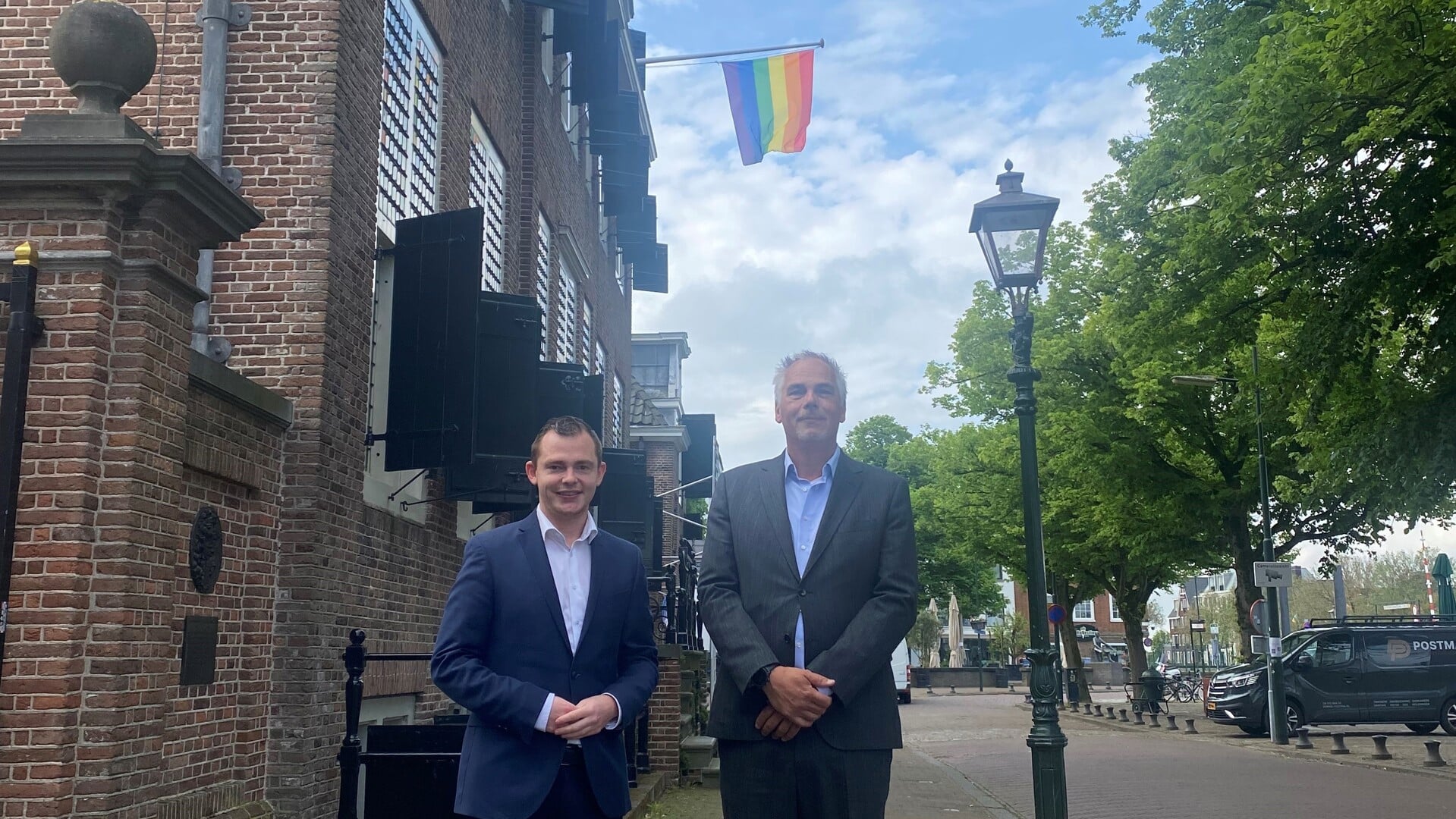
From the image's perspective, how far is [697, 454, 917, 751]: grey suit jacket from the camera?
385cm

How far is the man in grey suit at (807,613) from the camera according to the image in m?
3.81

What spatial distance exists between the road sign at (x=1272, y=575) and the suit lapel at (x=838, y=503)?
64.1 ft

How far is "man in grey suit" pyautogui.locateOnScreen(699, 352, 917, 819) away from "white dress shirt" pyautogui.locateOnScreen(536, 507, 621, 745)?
372 millimetres

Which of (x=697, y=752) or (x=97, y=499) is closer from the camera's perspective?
(x=97, y=499)

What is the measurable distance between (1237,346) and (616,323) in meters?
12.1

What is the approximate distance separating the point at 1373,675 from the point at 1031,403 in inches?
712

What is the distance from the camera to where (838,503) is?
4.09 meters

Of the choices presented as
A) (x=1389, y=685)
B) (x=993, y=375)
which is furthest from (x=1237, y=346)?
(x=993, y=375)

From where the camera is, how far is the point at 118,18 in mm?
5305

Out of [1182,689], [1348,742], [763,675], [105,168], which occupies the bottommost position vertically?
[1182,689]

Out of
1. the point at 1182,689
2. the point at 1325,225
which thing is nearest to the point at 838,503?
the point at 1325,225

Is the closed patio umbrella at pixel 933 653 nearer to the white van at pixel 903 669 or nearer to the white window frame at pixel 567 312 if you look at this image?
the white van at pixel 903 669

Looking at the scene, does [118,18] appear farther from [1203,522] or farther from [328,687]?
[1203,522]

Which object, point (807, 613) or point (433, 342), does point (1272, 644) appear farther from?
point (807, 613)
